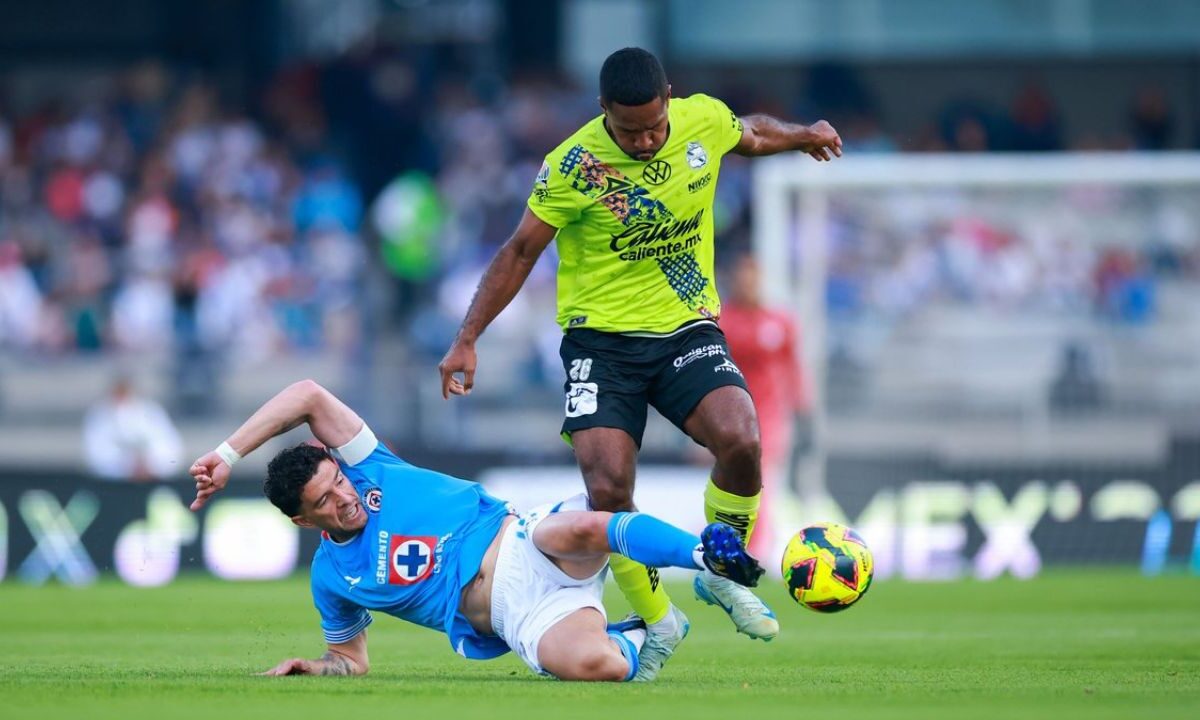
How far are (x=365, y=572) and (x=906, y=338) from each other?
10762 mm

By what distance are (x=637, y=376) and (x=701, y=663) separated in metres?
1.58

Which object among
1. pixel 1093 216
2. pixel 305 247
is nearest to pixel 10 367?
pixel 305 247

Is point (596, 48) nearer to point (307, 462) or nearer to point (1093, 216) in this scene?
point (1093, 216)

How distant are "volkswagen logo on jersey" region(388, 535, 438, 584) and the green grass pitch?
1.47 feet

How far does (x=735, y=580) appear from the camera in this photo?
21.3ft

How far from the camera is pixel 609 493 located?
782cm

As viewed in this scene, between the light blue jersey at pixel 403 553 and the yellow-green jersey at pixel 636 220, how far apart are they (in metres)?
1.08

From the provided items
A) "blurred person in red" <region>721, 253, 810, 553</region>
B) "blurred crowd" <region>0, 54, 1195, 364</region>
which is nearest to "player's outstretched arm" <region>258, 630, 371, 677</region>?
"blurred person in red" <region>721, 253, 810, 553</region>

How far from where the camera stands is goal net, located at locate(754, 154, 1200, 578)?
16.3 meters

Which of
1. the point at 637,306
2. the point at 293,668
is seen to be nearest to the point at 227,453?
the point at 293,668

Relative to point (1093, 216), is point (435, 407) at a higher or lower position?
lower

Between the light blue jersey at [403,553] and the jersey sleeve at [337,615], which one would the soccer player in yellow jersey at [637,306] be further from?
the jersey sleeve at [337,615]

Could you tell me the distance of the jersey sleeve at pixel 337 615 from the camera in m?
7.55

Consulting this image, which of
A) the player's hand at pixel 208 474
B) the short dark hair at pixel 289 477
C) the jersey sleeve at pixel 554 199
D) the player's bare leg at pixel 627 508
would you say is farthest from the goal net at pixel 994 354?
the player's hand at pixel 208 474
